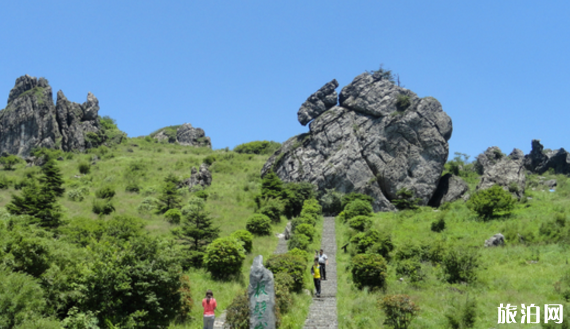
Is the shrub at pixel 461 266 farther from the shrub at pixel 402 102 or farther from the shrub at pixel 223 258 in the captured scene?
the shrub at pixel 402 102

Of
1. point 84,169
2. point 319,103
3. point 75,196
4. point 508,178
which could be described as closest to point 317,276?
point 75,196

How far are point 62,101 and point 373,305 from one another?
6596 centimetres

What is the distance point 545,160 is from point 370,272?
60637 millimetres

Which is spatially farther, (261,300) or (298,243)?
(298,243)

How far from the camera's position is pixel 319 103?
1967 inches

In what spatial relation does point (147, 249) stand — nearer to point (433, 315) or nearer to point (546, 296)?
point (433, 315)

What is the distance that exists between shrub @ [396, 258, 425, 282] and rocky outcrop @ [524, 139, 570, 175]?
187ft

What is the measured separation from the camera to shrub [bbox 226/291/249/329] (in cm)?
1149

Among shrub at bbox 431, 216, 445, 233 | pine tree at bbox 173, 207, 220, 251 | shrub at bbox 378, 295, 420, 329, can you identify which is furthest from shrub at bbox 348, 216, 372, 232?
shrub at bbox 378, 295, 420, 329

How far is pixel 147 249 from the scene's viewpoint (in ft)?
44.1

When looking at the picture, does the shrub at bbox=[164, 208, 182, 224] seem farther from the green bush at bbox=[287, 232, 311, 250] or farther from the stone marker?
the stone marker

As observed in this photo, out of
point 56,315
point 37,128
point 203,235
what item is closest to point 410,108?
point 203,235

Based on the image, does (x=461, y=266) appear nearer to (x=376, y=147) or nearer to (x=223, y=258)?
(x=223, y=258)

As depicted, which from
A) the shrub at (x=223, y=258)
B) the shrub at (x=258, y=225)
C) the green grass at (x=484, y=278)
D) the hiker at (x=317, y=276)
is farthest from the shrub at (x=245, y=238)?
the hiker at (x=317, y=276)
